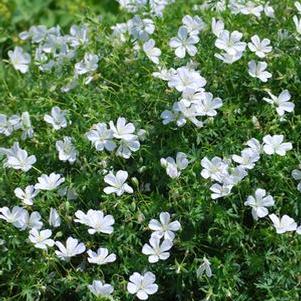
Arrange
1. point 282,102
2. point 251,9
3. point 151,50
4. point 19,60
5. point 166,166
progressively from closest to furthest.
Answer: point 166,166 → point 282,102 → point 151,50 → point 251,9 → point 19,60

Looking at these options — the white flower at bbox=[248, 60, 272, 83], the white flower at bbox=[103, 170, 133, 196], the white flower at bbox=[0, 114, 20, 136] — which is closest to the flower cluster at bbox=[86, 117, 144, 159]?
the white flower at bbox=[103, 170, 133, 196]

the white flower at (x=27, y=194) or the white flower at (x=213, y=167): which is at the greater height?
the white flower at (x=213, y=167)

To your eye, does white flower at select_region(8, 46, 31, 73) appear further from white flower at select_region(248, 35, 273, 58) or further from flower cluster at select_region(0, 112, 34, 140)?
white flower at select_region(248, 35, 273, 58)

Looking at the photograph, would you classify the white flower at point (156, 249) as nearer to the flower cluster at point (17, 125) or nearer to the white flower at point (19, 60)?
the flower cluster at point (17, 125)

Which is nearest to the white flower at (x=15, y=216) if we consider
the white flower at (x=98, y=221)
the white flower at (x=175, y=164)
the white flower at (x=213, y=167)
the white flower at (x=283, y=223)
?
the white flower at (x=98, y=221)

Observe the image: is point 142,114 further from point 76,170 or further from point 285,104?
point 285,104

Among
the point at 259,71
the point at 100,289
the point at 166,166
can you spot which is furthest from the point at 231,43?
the point at 100,289

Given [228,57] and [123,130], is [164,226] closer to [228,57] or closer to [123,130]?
[123,130]
